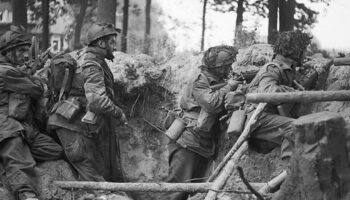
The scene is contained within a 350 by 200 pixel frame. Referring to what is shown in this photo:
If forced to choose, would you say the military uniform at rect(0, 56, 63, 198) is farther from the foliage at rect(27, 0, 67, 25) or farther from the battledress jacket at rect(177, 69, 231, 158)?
the foliage at rect(27, 0, 67, 25)

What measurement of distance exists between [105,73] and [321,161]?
573cm

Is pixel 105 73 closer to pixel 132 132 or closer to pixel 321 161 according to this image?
pixel 132 132

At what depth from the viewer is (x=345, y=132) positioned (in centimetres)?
574

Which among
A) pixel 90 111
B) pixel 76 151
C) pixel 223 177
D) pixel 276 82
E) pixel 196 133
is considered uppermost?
pixel 276 82

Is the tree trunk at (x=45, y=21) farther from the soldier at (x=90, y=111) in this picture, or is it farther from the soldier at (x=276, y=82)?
the soldier at (x=276, y=82)

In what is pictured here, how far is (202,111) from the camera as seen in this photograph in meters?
10.7

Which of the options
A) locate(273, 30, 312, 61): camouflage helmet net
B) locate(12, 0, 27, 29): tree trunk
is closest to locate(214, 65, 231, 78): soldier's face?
locate(273, 30, 312, 61): camouflage helmet net

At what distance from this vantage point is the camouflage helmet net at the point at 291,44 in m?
9.83

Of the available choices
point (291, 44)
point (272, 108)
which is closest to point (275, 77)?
point (272, 108)

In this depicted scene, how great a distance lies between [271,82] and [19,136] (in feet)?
11.8

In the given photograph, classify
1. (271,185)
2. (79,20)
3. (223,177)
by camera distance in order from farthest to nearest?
1. (79,20)
2. (223,177)
3. (271,185)

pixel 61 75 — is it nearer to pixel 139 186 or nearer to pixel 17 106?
pixel 17 106

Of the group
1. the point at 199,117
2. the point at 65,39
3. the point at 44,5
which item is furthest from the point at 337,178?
the point at 65,39

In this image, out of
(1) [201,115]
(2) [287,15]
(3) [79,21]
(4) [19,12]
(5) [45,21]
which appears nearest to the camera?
(1) [201,115]
